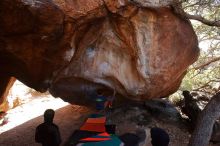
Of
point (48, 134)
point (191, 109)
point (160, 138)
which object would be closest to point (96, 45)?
point (48, 134)

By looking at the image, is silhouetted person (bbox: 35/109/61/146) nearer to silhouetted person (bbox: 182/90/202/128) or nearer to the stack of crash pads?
the stack of crash pads

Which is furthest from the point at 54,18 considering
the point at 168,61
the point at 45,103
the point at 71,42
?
the point at 45,103

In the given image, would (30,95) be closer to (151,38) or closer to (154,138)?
(151,38)

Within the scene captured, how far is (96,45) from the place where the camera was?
25.9 ft

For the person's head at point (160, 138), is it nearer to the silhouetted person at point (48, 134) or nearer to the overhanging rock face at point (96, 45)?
the silhouetted person at point (48, 134)

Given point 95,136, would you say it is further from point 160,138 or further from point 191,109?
point 191,109

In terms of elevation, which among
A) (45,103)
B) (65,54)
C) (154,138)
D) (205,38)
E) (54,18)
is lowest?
(45,103)

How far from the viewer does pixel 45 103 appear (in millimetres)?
13523

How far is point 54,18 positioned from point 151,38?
2412 mm

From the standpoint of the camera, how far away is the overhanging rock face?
20.5 ft

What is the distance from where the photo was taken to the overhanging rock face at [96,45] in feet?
20.5

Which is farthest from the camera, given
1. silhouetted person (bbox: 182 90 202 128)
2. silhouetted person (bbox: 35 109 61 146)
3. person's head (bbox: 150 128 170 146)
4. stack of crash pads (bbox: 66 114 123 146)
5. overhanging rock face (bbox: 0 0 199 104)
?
silhouetted person (bbox: 182 90 202 128)

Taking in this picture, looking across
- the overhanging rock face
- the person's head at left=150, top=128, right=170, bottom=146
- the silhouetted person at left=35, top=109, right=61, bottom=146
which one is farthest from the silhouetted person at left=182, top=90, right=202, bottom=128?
the person's head at left=150, top=128, right=170, bottom=146

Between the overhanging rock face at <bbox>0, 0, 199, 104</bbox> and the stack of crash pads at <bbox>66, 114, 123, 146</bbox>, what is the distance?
1.77 m
